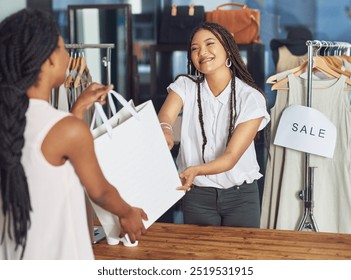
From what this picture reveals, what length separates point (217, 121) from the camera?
8.41 feet

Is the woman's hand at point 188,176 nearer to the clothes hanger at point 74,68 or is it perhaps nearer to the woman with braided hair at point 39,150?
the woman with braided hair at point 39,150

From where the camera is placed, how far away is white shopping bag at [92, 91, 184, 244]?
5.96 ft

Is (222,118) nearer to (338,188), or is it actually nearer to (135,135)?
(135,135)

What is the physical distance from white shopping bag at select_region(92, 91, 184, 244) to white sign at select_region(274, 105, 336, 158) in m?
1.41

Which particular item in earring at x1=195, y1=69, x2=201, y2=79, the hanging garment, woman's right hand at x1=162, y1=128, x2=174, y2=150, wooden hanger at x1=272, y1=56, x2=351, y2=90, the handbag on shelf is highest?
the handbag on shelf

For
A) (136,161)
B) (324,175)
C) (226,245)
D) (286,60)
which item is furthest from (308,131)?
(136,161)

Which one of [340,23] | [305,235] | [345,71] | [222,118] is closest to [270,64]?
[340,23]

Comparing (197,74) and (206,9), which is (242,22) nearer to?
(206,9)

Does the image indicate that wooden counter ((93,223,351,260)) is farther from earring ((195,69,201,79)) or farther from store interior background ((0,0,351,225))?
store interior background ((0,0,351,225))

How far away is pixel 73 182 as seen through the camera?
4.83ft

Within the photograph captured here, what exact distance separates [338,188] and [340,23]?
3.74 ft

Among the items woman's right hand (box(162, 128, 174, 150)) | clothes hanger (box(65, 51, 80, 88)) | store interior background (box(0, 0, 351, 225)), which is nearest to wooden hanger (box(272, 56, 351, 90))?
store interior background (box(0, 0, 351, 225))

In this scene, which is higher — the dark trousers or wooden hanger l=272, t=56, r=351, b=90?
wooden hanger l=272, t=56, r=351, b=90

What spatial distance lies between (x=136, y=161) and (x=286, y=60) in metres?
2.28
